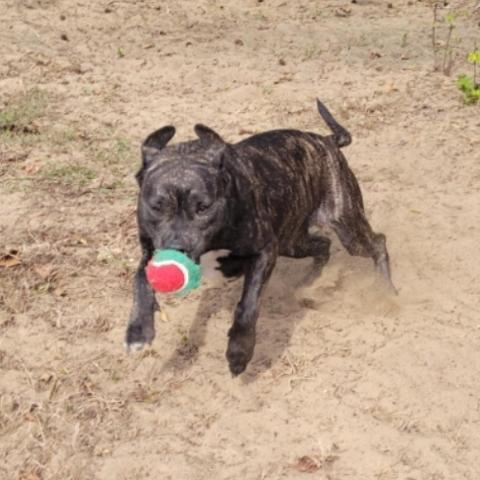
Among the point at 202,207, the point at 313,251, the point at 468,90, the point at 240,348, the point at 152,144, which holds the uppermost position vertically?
the point at 152,144

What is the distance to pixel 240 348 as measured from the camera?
5297 mm

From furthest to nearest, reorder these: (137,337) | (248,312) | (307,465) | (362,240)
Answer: (362,240) → (248,312) → (137,337) → (307,465)

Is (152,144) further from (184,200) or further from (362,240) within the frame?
(362,240)

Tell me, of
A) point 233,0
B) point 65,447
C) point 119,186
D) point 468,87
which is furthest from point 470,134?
point 65,447

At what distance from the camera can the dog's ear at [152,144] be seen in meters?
5.30

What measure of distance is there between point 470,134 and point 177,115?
3.28 metres

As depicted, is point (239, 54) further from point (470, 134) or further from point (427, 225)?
point (427, 225)

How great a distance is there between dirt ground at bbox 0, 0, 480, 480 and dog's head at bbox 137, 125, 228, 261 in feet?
4.12

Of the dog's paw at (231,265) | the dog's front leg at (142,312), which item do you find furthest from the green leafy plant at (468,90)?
the dog's front leg at (142,312)

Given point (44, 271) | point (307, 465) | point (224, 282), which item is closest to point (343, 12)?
point (224, 282)

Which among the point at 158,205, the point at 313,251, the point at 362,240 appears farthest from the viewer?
the point at 313,251

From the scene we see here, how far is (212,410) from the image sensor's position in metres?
5.55

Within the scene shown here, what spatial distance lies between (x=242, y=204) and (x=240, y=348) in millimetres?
895

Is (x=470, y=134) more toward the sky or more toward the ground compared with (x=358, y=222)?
more toward the ground
